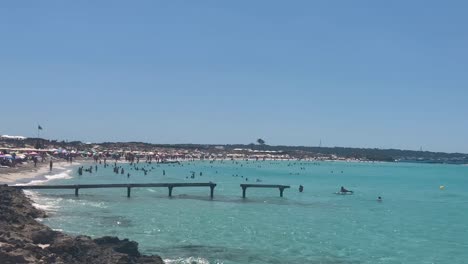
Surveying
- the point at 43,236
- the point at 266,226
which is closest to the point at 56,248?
the point at 43,236

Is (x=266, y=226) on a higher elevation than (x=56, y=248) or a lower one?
lower

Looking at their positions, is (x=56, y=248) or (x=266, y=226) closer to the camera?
(x=56, y=248)

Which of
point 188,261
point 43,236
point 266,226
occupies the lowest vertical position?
point 188,261

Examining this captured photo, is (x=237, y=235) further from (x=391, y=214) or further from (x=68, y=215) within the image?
(x=391, y=214)

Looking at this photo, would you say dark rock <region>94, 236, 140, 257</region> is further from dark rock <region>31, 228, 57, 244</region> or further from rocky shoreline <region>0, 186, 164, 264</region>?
dark rock <region>31, 228, 57, 244</region>

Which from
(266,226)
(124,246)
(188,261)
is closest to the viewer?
(124,246)

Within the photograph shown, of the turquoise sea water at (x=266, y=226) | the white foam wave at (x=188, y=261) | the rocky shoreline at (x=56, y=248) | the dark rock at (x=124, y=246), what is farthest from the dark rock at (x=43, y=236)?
the white foam wave at (x=188, y=261)

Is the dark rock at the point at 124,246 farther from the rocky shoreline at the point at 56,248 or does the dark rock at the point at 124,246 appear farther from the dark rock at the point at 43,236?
the dark rock at the point at 43,236

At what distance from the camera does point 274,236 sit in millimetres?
38969

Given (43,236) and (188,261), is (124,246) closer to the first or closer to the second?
(188,261)

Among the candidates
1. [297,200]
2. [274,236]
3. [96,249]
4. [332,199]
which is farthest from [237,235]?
[332,199]

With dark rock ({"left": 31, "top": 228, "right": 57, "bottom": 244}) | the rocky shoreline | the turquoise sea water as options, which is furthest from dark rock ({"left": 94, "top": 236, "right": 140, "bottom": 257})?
the turquoise sea water

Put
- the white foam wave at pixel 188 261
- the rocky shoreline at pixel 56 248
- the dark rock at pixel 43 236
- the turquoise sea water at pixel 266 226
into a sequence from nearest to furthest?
the rocky shoreline at pixel 56 248 < the dark rock at pixel 43 236 < the white foam wave at pixel 188 261 < the turquoise sea water at pixel 266 226

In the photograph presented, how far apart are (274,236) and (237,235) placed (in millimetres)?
2327
